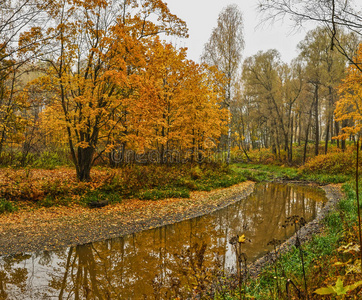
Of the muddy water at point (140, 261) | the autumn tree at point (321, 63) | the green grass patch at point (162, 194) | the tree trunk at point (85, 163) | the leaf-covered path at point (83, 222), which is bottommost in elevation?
the muddy water at point (140, 261)

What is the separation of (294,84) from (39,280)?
2620 centimetres

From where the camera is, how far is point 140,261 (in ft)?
19.2

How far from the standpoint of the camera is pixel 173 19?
39.3ft

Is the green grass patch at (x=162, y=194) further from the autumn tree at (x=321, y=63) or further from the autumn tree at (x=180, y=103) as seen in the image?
the autumn tree at (x=321, y=63)

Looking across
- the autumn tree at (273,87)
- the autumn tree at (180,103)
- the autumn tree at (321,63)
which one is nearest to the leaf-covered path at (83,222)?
the autumn tree at (180,103)

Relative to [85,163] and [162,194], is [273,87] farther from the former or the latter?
[85,163]

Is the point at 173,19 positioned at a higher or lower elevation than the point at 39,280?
higher

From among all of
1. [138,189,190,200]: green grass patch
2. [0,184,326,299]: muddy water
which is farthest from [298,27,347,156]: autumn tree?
[0,184,326,299]: muddy water

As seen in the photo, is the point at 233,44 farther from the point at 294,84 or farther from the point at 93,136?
the point at 93,136

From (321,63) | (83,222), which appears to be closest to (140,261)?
(83,222)

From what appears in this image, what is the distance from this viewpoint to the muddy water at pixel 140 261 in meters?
4.52

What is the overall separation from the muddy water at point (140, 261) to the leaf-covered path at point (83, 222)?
47 centimetres

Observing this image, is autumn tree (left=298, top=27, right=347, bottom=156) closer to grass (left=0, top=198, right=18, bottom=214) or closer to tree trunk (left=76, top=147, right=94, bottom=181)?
tree trunk (left=76, top=147, right=94, bottom=181)

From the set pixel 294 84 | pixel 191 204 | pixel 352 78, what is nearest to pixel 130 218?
pixel 191 204
